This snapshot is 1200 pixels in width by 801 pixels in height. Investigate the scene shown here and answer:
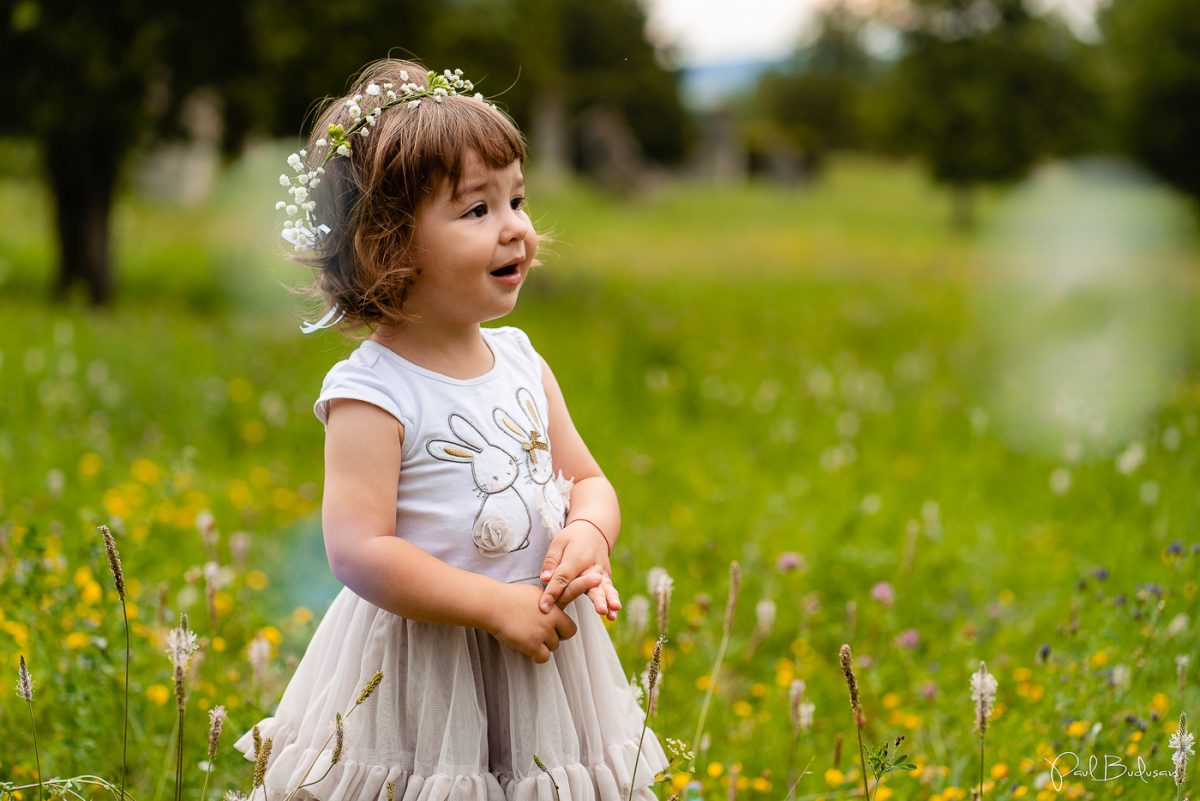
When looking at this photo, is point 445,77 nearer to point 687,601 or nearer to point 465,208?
point 465,208

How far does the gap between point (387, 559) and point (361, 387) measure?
337mm

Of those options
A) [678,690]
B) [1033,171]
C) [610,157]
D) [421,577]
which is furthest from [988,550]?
[610,157]

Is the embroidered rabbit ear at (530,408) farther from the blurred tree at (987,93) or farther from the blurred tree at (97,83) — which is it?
the blurred tree at (987,93)

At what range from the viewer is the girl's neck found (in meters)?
2.42

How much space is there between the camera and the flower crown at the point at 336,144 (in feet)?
7.62

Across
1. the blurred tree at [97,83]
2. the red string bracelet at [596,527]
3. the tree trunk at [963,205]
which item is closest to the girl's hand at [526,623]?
the red string bracelet at [596,527]

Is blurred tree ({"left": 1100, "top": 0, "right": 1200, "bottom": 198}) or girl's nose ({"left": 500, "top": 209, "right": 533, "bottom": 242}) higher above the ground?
blurred tree ({"left": 1100, "top": 0, "right": 1200, "bottom": 198})

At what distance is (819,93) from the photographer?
5834 cm

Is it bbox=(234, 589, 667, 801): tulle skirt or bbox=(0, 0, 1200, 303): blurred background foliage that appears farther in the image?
bbox=(0, 0, 1200, 303): blurred background foliage

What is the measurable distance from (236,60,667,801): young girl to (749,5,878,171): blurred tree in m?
40.4

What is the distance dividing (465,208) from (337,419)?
0.49 metres

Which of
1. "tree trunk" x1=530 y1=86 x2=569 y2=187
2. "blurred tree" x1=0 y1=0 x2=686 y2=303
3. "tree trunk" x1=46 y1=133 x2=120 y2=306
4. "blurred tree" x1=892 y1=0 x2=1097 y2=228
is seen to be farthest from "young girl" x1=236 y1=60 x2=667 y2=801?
"tree trunk" x1=530 y1=86 x2=569 y2=187

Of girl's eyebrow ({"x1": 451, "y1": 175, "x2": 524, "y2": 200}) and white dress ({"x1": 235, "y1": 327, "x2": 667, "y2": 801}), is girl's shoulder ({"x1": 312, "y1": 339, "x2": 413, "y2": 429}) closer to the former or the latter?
white dress ({"x1": 235, "y1": 327, "x2": 667, "y2": 801})

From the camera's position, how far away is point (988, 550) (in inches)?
193
